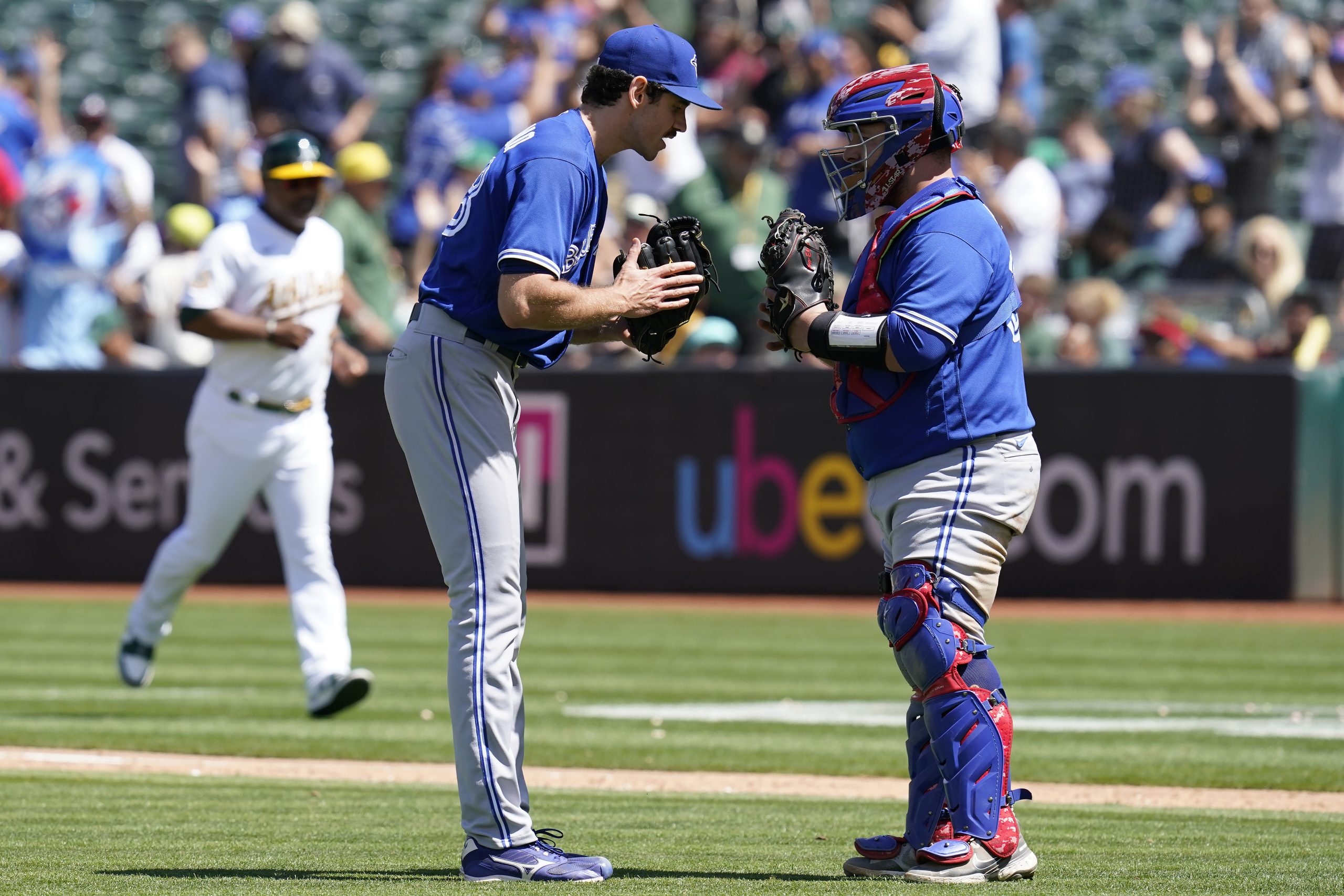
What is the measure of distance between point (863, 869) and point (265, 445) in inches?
178

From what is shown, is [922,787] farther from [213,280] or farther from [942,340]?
[213,280]

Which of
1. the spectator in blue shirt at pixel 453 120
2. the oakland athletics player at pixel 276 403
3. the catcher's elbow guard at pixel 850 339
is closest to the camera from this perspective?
the catcher's elbow guard at pixel 850 339

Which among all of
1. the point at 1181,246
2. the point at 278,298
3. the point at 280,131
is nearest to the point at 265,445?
the point at 278,298

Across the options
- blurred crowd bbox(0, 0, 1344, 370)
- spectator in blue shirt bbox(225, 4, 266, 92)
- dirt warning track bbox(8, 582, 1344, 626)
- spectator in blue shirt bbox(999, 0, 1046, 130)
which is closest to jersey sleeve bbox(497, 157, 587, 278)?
blurred crowd bbox(0, 0, 1344, 370)

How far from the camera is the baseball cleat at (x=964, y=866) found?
206 inches

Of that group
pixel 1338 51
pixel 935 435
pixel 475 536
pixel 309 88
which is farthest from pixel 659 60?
pixel 309 88

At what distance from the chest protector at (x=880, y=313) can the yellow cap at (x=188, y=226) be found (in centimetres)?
1139

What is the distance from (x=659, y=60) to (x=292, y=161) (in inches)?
163

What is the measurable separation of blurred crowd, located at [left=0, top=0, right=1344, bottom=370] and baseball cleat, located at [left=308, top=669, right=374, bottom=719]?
537cm

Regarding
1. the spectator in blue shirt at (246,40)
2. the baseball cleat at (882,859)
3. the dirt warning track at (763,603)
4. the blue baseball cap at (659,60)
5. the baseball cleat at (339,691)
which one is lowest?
the dirt warning track at (763,603)

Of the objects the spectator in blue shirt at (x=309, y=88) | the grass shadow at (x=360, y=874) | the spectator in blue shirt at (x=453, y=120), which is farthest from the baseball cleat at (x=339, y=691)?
the spectator in blue shirt at (x=309, y=88)

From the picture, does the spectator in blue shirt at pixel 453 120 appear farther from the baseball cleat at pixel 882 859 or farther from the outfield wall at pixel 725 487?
the baseball cleat at pixel 882 859

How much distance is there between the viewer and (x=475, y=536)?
17.5 feet

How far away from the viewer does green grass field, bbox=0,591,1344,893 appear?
5520 mm
